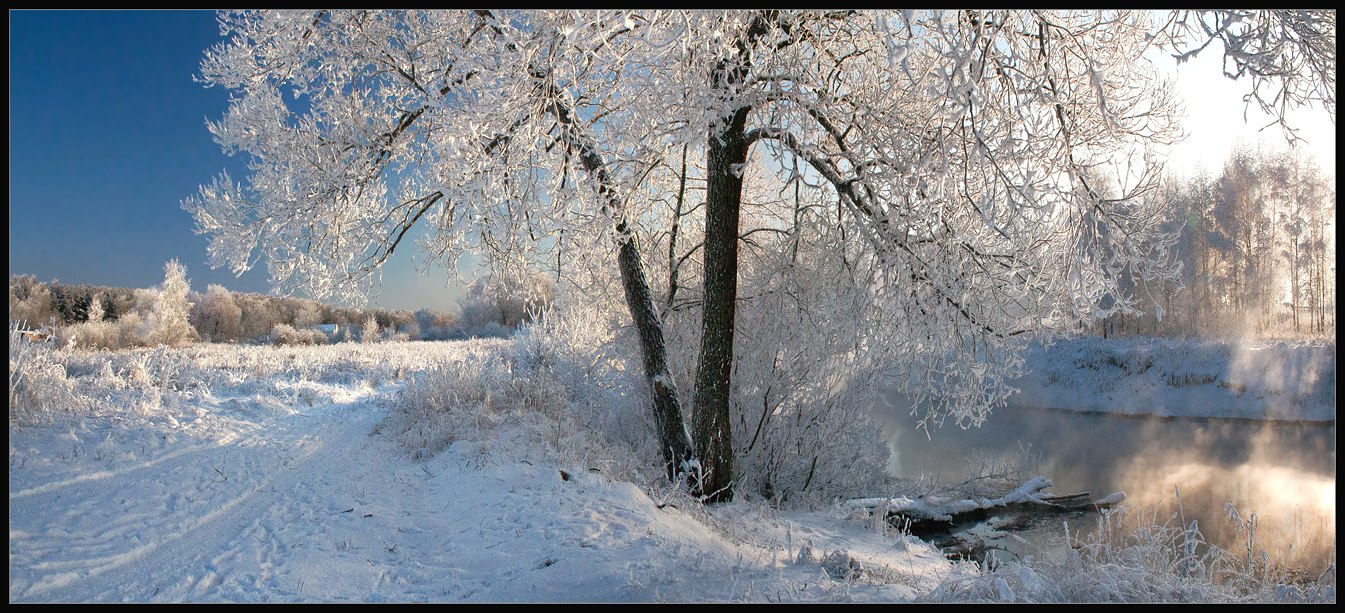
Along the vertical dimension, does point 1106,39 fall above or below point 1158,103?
above

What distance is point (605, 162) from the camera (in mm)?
5707

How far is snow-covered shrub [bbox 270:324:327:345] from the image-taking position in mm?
21203

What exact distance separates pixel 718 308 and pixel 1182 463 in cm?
1209

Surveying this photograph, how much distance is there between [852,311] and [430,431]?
15.1ft

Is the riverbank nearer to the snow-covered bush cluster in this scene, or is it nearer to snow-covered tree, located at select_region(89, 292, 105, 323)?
the snow-covered bush cluster

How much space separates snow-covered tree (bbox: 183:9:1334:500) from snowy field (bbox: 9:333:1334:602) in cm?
146

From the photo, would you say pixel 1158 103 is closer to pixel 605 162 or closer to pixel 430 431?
pixel 605 162

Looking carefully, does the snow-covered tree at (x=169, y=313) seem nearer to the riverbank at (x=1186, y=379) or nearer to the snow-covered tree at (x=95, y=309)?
the snow-covered tree at (x=95, y=309)

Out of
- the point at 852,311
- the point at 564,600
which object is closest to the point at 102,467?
the point at 564,600

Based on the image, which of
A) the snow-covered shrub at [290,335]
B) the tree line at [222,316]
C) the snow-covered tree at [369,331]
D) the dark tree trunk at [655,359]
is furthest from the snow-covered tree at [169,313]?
the dark tree trunk at [655,359]

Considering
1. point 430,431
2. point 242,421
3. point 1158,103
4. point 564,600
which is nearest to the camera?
point 564,600

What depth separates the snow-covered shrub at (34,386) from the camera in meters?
5.80

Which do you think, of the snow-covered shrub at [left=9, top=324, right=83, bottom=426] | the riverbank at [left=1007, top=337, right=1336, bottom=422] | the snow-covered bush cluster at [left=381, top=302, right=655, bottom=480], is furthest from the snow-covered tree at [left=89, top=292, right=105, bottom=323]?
the riverbank at [left=1007, top=337, right=1336, bottom=422]

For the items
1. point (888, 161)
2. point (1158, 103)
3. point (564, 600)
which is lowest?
point (564, 600)
